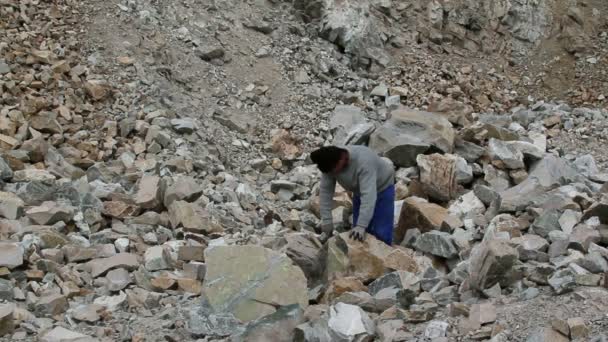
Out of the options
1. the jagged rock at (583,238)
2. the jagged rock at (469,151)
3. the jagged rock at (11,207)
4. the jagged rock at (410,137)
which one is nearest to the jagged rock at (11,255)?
the jagged rock at (11,207)

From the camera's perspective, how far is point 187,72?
10.4 meters

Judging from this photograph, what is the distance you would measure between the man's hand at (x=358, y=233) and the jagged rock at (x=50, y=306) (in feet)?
7.49

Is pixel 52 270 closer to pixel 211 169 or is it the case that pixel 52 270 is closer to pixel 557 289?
pixel 211 169

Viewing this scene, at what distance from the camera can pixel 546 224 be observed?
21.0 feet

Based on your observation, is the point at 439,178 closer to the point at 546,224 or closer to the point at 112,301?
the point at 546,224

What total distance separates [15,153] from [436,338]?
507 centimetres

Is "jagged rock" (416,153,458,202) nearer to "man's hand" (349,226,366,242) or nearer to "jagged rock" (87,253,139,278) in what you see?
"man's hand" (349,226,366,242)

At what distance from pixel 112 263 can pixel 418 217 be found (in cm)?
286

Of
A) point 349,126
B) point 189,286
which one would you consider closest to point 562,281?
point 189,286

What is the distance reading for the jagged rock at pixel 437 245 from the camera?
6410mm

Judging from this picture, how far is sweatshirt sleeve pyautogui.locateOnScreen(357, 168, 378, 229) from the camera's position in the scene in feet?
20.1

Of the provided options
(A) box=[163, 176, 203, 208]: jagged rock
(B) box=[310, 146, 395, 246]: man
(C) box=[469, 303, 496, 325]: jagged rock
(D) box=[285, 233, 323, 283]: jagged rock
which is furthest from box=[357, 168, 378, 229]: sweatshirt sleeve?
(A) box=[163, 176, 203, 208]: jagged rock

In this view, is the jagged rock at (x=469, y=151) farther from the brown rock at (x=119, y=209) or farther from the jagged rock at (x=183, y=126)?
the brown rock at (x=119, y=209)

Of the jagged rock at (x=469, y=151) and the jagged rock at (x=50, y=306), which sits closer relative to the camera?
the jagged rock at (x=50, y=306)
